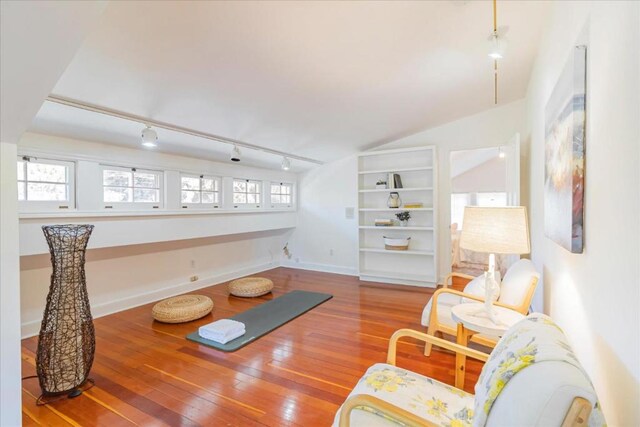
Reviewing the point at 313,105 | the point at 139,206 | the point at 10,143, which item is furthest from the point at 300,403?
the point at 139,206

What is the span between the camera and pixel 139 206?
12.6 ft

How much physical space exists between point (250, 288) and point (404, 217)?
2.63 m

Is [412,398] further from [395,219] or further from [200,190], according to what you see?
[200,190]

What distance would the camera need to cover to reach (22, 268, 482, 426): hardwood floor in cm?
189

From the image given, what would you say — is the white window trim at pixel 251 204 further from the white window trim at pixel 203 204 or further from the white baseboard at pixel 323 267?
the white baseboard at pixel 323 267

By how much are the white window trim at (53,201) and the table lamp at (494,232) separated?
3.78 metres

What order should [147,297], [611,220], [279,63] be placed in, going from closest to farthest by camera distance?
[611,220]
[279,63]
[147,297]

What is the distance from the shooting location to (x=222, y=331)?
9.42ft

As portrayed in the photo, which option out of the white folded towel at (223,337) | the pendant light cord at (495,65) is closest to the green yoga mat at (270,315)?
the white folded towel at (223,337)

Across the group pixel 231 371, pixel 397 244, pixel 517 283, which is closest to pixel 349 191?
pixel 397 244

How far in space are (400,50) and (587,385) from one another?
2.40m

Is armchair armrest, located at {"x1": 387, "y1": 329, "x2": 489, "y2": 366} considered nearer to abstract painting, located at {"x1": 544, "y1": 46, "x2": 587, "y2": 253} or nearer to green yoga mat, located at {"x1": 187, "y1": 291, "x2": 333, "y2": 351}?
abstract painting, located at {"x1": 544, "y1": 46, "x2": 587, "y2": 253}

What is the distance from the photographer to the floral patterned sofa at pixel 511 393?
742 mm

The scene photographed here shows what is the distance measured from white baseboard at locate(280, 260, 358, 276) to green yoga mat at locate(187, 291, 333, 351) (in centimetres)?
131
